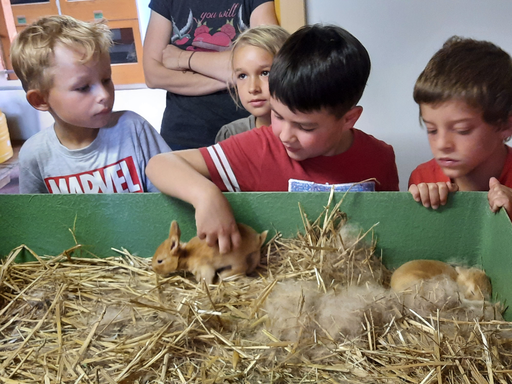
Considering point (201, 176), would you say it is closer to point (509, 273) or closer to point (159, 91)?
point (159, 91)

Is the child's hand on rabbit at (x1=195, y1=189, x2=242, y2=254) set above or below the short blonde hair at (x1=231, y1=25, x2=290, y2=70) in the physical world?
below

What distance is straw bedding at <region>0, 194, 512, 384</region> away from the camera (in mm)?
810

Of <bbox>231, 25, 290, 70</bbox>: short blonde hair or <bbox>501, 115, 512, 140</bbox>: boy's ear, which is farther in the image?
<bbox>231, 25, 290, 70</bbox>: short blonde hair

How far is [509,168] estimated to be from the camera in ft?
3.84

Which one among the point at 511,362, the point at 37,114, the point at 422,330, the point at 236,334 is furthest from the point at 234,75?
the point at 511,362

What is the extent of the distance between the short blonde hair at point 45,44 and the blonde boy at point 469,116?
3.06ft

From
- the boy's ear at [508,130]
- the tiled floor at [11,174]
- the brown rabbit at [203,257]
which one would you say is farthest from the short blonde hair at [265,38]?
the tiled floor at [11,174]

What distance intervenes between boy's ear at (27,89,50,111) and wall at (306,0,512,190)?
849 millimetres

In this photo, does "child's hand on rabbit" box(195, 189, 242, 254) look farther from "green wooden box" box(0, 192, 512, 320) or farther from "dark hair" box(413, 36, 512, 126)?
"dark hair" box(413, 36, 512, 126)

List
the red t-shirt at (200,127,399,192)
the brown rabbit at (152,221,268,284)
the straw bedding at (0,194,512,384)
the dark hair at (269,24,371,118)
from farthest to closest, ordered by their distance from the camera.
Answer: the red t-shirt at (200,127,399,192) → the brown rabbit at (152,221,268,284) → the dark hair at (269,24,371,118) → the straw bedding at (0,194,512,384)

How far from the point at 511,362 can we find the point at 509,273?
22cm

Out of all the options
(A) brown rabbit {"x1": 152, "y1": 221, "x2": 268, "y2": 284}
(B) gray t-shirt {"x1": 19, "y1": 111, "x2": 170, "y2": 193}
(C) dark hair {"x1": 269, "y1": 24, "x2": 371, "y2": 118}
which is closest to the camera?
(C) dark hair {"x1": 269, "y1": 24, "x2": 371, "y2": 118}

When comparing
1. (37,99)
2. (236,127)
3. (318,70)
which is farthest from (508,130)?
(37,99)

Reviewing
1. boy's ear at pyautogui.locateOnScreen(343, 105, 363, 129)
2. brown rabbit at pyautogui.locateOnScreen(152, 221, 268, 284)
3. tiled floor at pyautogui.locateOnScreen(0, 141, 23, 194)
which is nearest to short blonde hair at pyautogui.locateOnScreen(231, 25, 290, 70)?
boy's ear at pyautogui.locateOnScreen(343, 105, 363, 129)
